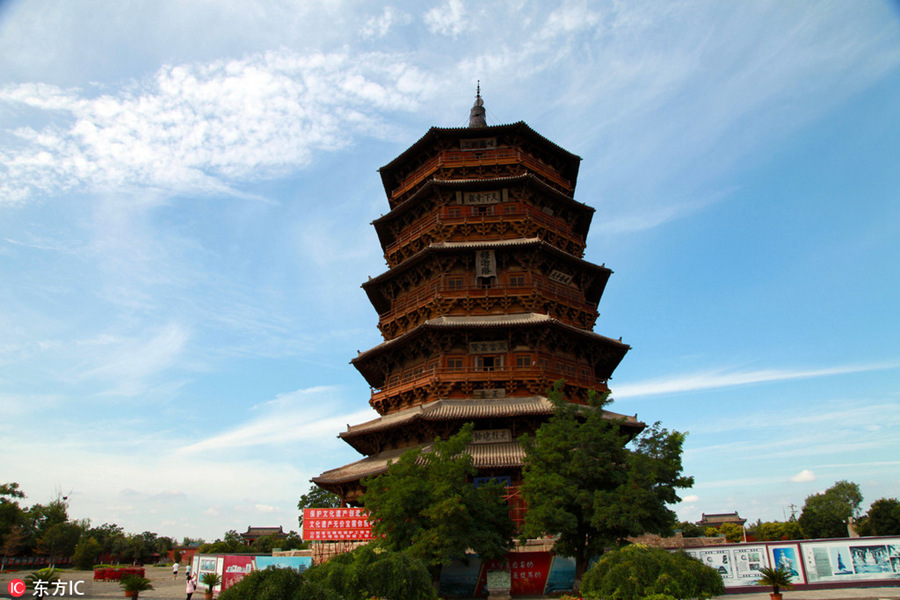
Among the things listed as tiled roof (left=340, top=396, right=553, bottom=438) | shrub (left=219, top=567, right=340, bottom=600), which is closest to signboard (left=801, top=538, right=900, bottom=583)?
tiled roof (left=340, top=396, right=553, bottom=438)

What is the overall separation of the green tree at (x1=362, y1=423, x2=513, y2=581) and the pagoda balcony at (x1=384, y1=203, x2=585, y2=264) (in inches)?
515

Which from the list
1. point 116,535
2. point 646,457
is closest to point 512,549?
point 646,457

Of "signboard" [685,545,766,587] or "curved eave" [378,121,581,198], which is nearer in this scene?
"signboard" [685,545,766,587]

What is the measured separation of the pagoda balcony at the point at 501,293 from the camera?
1037 inches

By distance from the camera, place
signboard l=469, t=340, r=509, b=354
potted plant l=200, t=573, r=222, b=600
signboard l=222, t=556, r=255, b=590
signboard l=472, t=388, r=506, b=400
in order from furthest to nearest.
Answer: signboard l=469, t=340, r=509, b=354 → signboard l=472, t=388, r=506, b=400 → signboard l=222, t=556, r=255, b=590 → potted plant l=200, t=573, r=222, b=600

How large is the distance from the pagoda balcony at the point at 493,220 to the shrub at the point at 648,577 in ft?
60.7

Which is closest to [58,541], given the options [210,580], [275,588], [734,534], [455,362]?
[210,580]

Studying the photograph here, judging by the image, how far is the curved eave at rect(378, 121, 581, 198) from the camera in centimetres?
3058

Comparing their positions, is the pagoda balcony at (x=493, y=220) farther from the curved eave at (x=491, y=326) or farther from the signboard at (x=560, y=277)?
the curved eave at (x=491, y=326)

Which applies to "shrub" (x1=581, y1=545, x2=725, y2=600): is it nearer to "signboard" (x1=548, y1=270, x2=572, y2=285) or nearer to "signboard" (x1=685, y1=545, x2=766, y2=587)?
"signboard" (x1=685, y1=545, x2=766, y2=587)

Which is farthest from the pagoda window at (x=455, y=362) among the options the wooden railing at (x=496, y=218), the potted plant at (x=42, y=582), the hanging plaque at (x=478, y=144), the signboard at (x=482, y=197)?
the potted plant at (x=42, y=582)

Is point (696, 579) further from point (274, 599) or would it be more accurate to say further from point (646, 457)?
point (274, 599)

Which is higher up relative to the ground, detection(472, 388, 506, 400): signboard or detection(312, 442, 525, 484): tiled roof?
detection(472, 388, 506, 400): signboard

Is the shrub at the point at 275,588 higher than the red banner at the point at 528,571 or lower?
higher
